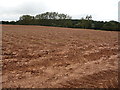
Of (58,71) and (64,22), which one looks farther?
(64,22)

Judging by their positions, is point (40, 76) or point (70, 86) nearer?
point (70, 86)

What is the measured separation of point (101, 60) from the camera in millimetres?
8969

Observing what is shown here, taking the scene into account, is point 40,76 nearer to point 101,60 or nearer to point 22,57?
point 22,57

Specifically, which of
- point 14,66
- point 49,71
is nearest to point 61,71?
point 49,71

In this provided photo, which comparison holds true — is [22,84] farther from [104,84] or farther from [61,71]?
[104,84]

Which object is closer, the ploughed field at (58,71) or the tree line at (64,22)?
the ploughed field at (58,71)

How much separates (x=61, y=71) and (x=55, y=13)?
2886 inches

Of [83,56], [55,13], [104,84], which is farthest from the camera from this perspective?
[55,13]

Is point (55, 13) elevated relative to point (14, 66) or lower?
elevated

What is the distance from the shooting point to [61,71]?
23.2 ft

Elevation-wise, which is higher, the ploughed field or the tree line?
the tree line

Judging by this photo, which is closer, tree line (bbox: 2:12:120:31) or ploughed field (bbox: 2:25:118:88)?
ploughed field (bbox: 2:25:118:88)

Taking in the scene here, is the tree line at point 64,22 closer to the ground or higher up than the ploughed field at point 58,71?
higher up

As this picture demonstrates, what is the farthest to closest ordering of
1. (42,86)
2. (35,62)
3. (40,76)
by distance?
(35,62) < (40,76) < (42,86)
